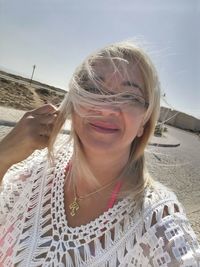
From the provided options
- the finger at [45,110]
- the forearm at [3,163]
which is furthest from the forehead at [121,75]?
the forearm at [3,163]

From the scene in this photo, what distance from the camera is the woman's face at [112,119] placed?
5.66 feet

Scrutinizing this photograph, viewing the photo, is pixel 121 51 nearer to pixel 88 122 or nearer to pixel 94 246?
pixel 88 122

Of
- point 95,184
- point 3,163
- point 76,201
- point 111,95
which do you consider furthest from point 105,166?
point 3,163

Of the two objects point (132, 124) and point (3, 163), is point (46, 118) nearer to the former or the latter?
point (3, 163)

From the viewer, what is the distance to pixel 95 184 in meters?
1.87

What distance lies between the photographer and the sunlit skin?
173cm

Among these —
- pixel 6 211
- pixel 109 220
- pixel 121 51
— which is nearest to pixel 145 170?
pixel 109 220

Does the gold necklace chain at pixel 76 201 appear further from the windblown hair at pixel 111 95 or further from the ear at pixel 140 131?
the ear at pixel 140 131

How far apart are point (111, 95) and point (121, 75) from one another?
3.8 inches

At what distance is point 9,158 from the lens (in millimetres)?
1965

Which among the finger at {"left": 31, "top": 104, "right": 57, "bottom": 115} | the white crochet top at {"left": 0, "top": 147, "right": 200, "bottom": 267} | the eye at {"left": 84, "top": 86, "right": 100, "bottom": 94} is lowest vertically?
the white crochet top at {"left": 0, "top": 147, "right": 200, "bottom": 267}

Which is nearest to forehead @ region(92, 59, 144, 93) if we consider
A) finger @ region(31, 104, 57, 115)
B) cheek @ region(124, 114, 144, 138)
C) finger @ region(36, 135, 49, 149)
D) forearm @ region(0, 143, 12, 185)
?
cheek @ region(124, 114, 144, 138)

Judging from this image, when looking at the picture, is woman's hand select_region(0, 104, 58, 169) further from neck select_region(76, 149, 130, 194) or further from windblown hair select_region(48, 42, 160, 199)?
neck select_region(76, 149, 130, 194)

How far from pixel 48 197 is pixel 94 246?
363 millimetres
